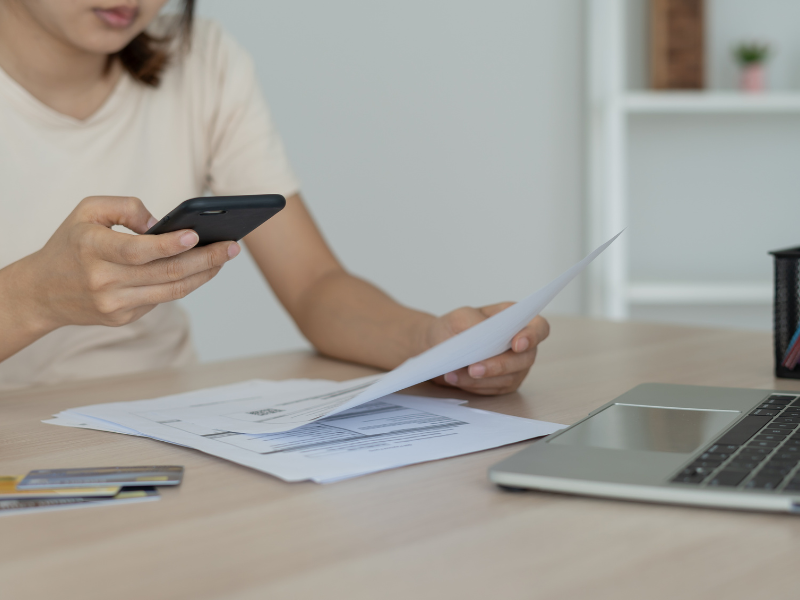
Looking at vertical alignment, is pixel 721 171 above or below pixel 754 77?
below

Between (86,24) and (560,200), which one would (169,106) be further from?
(560,200)

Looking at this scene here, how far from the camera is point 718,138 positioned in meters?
2.47

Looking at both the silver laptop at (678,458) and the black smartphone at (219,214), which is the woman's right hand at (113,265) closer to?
the black smartphone at (219,214)

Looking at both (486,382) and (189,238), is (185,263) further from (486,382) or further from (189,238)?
(486,382)

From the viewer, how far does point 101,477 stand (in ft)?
1.68

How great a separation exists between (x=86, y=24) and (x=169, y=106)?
0.28 meters

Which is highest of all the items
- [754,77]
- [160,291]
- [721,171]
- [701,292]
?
[754,77]

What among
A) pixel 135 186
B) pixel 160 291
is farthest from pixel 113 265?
pixel 135 186

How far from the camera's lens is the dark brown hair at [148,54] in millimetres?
1195

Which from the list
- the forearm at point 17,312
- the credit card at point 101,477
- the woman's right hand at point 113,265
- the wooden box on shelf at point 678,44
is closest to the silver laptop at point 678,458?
the credit card at point 101,477

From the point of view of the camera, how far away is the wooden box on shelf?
230 centimetres

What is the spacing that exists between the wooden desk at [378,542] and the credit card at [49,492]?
0.02 metres

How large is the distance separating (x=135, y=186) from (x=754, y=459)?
0.96m

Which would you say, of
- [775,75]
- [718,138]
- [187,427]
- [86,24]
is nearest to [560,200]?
[718,138]
